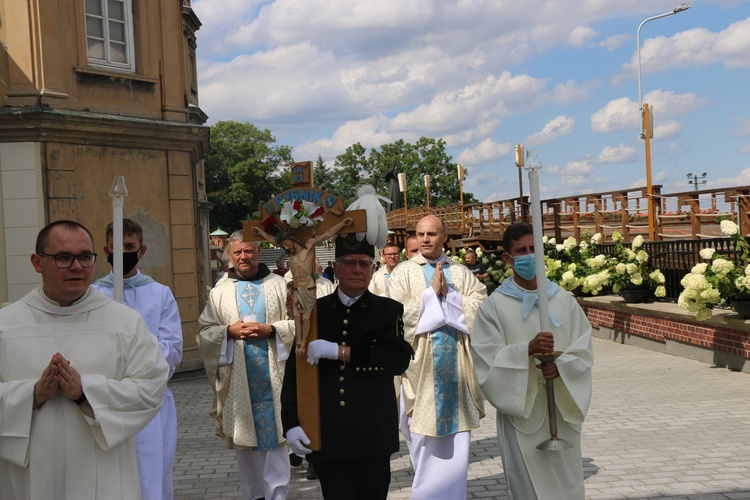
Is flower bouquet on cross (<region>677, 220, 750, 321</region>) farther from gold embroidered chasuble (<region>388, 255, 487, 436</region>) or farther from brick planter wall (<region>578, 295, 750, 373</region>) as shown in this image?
gold embroidered chasuble (<region>388, 255, 487, 436</region>)

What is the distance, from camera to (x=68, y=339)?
378 cm

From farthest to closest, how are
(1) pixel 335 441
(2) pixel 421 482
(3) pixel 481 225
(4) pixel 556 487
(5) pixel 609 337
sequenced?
(3) pixel 481 225
(5) pixel 609 337
(2) pixel 421 482
(4) pixel 556 487
(1) pixel 335 441

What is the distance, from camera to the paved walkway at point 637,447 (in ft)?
23.1

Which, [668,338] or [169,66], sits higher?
[169,66]

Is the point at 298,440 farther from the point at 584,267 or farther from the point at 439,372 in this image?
the point at 584,267

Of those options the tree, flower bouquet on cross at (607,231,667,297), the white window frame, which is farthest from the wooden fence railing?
the tree

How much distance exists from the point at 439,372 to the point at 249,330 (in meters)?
1.54

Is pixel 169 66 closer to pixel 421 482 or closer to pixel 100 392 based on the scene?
pixel 421 482

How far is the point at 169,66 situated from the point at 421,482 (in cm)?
1047

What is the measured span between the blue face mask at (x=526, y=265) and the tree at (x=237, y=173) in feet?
257

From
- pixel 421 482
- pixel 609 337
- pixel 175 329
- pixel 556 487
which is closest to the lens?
pixel 556 487

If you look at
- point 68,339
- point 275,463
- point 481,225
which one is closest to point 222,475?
point 275,463

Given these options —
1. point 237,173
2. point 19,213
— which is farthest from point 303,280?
point 237,173

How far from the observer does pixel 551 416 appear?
187 inches
